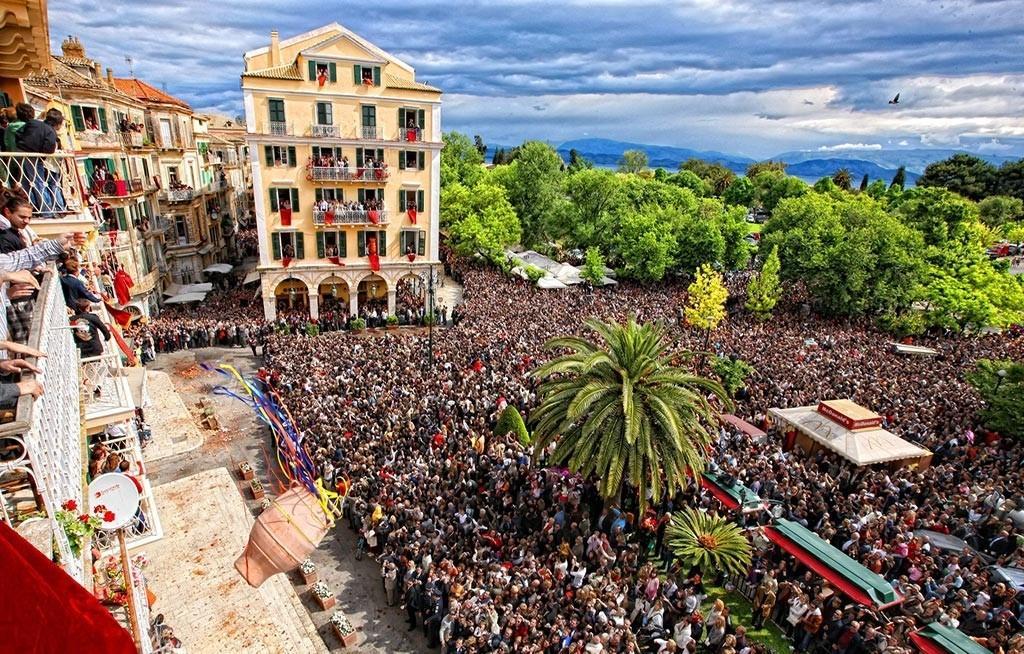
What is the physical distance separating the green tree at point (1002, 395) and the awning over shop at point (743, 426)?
8.57 m

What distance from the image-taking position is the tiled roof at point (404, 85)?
32688 millimetres

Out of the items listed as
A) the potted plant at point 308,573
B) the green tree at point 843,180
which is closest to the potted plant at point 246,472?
Result: the potted plant at point 308,573

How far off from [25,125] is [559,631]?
1419 centimetres

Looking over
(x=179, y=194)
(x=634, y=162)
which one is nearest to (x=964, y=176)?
(x=634, y=162)

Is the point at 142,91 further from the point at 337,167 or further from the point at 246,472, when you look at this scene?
the point at 246,472

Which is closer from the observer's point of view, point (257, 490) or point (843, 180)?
point (257, 490)

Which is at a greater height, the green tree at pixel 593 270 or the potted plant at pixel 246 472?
the green tree at pixel 593 270

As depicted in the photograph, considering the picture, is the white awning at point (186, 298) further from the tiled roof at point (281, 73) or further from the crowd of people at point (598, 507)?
the tiled roof at point (281, 73)

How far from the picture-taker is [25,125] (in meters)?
9.52

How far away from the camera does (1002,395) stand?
21.3 metres

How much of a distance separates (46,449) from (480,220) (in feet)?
146

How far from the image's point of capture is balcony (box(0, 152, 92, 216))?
32.3 ft

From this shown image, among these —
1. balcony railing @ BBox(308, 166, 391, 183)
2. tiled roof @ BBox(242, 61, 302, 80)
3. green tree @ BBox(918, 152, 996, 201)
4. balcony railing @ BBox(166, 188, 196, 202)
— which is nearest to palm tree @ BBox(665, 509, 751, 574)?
balcony railing @ BBox(308, 166, 391, 183)

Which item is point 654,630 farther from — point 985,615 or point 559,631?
point 985,615
